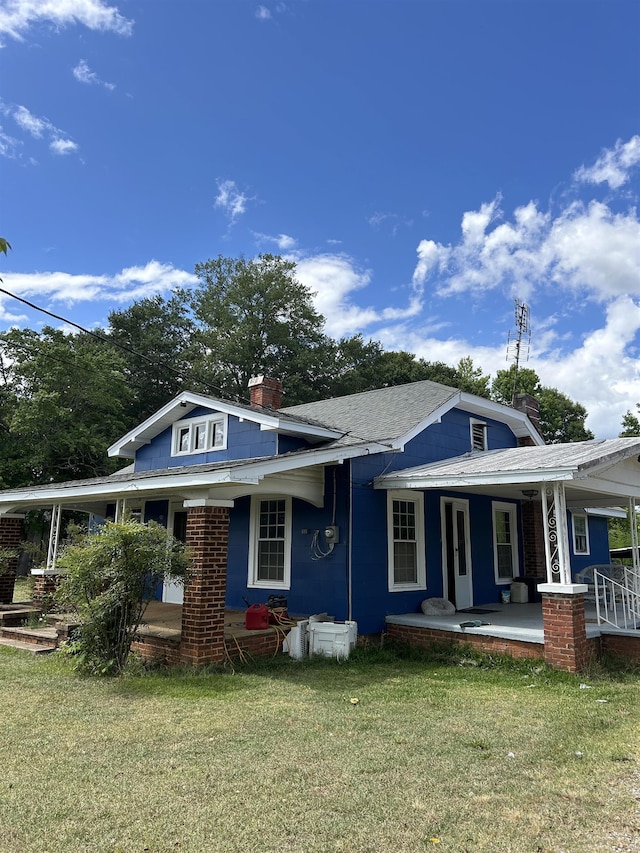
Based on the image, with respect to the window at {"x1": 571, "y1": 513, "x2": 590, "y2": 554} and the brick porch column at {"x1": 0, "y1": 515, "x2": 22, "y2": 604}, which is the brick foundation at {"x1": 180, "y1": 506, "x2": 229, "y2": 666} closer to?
the brick porch column at {"x1": 0, "y1": 515, "x2": 22, "y2": 604}

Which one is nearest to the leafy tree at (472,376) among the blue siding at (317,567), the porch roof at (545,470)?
the porch roof at (545,470)

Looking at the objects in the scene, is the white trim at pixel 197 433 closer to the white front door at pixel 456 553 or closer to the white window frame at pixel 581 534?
the white front door at pixel 456 553

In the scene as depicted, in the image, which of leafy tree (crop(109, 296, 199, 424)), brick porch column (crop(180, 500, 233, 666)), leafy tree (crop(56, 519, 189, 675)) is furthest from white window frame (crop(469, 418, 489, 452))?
leafy tree (crop(109, 296, 199, 424))

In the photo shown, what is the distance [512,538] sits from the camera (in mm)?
13141

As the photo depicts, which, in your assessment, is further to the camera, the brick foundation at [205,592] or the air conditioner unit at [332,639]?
the air conditioner unit at [332,639]

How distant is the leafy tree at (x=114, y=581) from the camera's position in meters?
7.38

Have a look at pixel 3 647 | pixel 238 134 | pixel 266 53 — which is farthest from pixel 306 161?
pixel 3 647

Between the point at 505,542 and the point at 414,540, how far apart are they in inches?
139

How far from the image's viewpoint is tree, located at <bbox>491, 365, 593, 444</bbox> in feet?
129

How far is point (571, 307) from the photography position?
62.4ft

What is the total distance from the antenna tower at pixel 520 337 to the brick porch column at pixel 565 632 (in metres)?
12.5

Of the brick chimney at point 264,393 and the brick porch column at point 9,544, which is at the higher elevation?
the brick chimney at point 264,393

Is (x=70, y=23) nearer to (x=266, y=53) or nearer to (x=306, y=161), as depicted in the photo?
(x=266, y=53)

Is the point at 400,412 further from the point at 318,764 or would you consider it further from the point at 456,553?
the point at 318,764
